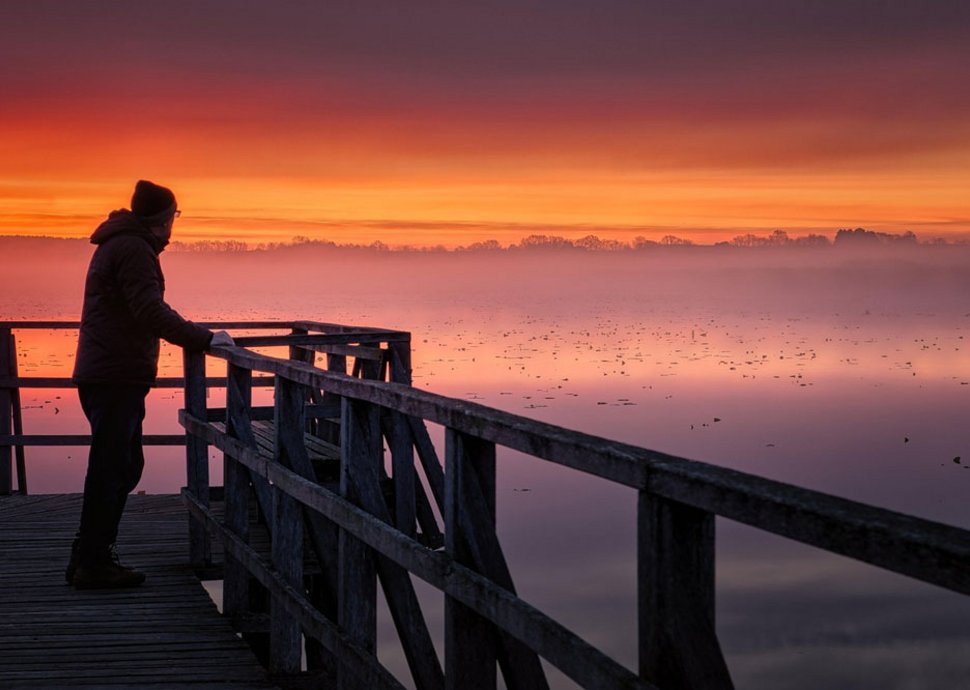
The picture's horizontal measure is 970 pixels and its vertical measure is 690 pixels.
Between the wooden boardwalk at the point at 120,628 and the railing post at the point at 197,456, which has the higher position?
the railing post at the point at 197,456

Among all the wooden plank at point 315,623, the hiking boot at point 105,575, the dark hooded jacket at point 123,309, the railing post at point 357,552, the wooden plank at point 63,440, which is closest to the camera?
the wooden plank at point 315,623

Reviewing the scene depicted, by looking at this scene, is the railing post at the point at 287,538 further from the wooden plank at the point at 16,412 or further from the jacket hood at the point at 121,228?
the wooden plank at the point at 16,412

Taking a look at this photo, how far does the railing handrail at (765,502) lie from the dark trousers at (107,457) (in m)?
3.29

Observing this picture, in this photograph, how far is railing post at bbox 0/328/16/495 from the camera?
9.91 meters

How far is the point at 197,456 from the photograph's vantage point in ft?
22.2

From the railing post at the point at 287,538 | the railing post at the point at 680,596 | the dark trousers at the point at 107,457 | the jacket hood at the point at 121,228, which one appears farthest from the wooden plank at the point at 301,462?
the railing post at the point at 680,596

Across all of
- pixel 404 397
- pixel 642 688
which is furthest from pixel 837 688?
pixel 642 688

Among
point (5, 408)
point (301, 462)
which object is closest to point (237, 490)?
point (301, 462)

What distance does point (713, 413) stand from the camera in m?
36.3

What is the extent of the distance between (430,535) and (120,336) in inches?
118

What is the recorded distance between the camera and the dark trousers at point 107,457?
6.02 meters

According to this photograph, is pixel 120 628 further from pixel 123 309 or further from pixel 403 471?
pixel 403 471

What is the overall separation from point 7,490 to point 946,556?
963 cm

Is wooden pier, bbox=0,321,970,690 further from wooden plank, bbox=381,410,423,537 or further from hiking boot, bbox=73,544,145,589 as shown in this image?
hiking boot, bbox=73,544,145,589
